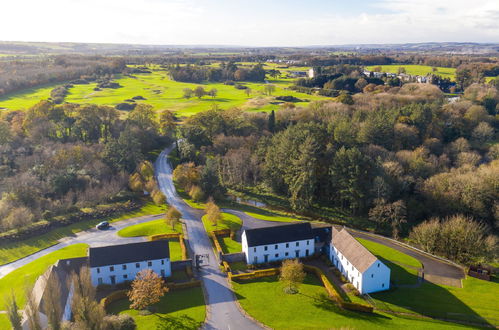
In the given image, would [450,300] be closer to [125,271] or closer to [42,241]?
[125,271]

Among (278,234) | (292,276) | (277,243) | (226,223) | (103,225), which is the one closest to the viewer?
(292,276)

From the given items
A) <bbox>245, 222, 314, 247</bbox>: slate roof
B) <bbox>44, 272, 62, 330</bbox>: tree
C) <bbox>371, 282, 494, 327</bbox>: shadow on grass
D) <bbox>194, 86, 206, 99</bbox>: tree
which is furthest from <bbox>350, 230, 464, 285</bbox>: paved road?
<bbox>194, 86, 206, 99</bbox>: tree

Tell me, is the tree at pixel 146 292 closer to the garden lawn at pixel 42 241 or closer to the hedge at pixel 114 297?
the hedge at pixel 114 297

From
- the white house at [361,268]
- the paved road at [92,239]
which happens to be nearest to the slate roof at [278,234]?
the white house at [361,268]

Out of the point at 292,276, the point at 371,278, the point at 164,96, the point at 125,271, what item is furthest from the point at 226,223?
the point at 164,96

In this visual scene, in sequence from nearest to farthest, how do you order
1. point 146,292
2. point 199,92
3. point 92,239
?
point 146,292 → point 92,239 → point 199,92

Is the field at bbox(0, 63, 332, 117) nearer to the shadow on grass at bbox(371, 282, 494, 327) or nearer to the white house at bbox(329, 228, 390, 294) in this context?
the white house at bbox(329, 228, 390, 294)
